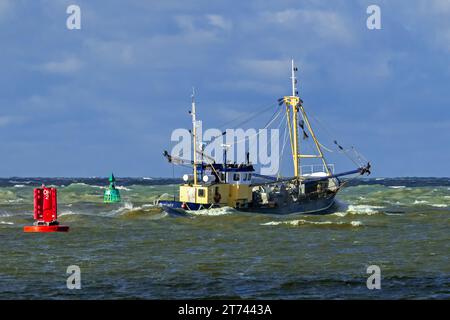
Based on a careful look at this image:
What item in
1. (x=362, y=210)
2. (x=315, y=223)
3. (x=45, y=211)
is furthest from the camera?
(x=362, y=210)

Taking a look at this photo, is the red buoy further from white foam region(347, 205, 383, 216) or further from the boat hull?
white foam region(347, 205, 383, 216)

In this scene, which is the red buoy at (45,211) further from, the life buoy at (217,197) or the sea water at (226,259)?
the life buoy at (217,197)

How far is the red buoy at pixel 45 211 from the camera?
4412 centimetres

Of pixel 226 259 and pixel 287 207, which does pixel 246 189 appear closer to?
pixel 287 207

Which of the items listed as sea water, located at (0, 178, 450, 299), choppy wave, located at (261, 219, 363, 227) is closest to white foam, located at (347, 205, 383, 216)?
sea water, located at (0, 178, 450, 299)

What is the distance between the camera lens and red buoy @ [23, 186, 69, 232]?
4412cm

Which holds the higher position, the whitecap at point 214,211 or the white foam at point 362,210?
the whitecap at point 214,211

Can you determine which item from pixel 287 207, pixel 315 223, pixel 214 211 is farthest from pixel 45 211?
pixel 287 207

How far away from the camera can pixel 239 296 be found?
2486 cm

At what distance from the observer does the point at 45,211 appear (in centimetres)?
4547

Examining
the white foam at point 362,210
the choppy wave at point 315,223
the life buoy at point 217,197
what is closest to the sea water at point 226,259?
the choppy wave at point 315,223

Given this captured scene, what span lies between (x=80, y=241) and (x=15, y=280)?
1345cm

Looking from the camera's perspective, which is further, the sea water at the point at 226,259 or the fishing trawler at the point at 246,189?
the fishing trawler at the point at 246,189

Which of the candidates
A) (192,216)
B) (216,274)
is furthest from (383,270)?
(192,216)
